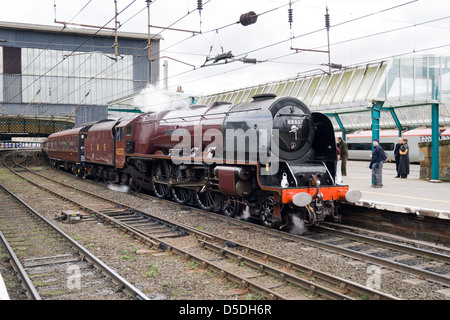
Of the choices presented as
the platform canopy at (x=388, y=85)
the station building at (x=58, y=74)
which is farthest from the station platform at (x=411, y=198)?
the station building at (x=58, y=74)

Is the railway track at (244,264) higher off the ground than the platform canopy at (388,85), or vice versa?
the platform canopy at (388,85)

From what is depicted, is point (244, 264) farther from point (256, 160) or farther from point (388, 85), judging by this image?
point (388, 85)

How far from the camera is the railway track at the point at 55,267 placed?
198 inches

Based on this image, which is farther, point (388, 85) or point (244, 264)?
point (388, 85)

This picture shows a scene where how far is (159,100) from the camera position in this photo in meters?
23.4

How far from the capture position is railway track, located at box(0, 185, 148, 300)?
16.5 ft

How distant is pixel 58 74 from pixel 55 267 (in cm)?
3776

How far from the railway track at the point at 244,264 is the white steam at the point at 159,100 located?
13386 mm

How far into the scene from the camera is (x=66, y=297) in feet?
16.1

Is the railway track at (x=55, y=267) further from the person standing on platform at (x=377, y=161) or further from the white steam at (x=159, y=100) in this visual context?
the white steam at (x=159, y=100)

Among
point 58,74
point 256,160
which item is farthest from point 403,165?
point 58,74

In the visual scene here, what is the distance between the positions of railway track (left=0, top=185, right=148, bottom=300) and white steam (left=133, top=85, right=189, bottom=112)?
13784 mm

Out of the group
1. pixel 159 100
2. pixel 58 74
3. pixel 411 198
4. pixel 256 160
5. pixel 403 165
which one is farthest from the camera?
pixel 58 74
